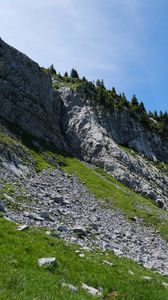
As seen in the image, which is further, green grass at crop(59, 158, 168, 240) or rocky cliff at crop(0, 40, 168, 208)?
rocky cliff at crop(0, 40, 168, 208)

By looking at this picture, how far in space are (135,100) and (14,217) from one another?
5062 inches

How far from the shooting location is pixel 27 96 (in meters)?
88.3

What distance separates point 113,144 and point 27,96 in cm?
2302

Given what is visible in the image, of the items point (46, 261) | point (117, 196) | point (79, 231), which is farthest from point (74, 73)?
point (46, 261)

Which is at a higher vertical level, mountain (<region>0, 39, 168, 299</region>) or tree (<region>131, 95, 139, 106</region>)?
tree (<region>131, 95, 139, 106</region>)

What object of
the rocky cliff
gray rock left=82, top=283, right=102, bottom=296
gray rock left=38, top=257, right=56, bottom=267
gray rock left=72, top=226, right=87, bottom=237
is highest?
the rocky cliff

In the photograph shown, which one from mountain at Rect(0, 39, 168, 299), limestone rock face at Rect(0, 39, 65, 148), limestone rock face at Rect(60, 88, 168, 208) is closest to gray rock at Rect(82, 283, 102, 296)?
mountain at Rect(0, 39, 168, 299)

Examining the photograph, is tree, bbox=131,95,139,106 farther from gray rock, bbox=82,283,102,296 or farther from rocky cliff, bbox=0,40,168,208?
gray rock, bbox=82,283,102,296

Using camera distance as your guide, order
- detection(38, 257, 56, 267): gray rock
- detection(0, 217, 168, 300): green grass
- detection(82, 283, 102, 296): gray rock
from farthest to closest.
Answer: detection(38, 257, 56, 267): gray rock < detection(82, 283, 102, 296): gray rock < detection(0, 217, 168, 300): green grass

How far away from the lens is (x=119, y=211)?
5600cm

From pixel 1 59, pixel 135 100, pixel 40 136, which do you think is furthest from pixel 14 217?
pixel 135 100

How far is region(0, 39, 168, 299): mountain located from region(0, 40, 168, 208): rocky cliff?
9.5 inches

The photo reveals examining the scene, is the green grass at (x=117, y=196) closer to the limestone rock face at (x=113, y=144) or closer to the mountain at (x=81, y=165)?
the mountain at (x=81, y=165)

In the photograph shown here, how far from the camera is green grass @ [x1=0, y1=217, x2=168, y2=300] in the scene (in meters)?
14.4
